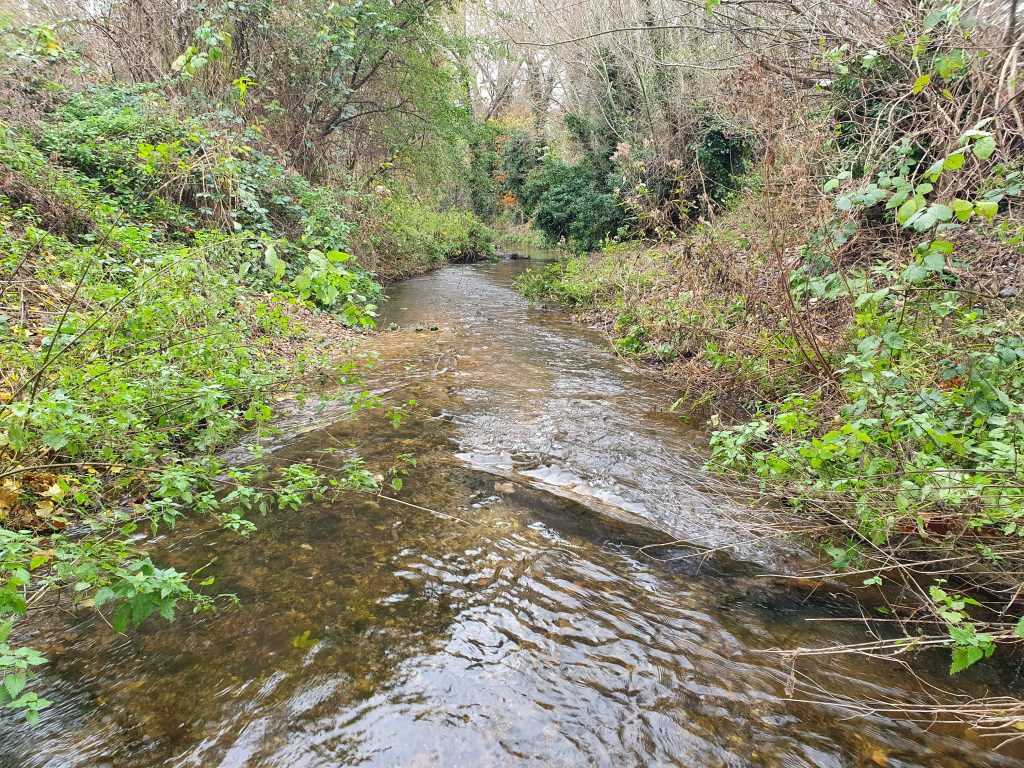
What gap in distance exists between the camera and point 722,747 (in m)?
2.30

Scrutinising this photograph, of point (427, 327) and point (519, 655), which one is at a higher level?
point (427, 327)

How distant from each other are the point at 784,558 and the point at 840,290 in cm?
200

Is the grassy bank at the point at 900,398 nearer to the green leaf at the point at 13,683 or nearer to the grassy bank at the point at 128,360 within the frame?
the grassy bank at the point at 128,360

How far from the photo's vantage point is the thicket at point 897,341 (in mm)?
2668

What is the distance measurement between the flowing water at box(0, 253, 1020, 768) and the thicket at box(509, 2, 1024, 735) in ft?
1.03

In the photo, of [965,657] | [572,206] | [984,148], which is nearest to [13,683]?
[965,657]

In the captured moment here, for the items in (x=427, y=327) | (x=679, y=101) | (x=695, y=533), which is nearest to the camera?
(x=695, y=533)

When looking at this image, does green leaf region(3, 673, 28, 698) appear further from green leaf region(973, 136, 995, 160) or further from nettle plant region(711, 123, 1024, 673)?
green leaf region(973, 136, 995, 160)

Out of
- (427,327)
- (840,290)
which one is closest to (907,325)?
(840,290)

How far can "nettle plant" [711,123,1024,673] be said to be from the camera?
8.17ft

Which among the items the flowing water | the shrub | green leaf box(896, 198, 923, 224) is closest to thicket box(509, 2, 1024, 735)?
green leaf box(896, 198, 923, 224)

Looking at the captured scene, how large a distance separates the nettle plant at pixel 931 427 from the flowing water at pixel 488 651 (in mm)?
557

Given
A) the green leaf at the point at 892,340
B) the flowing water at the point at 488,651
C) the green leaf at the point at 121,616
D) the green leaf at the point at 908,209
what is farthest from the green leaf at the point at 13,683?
the green leaf at the point at 892,340

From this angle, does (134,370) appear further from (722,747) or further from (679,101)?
(679,101)
